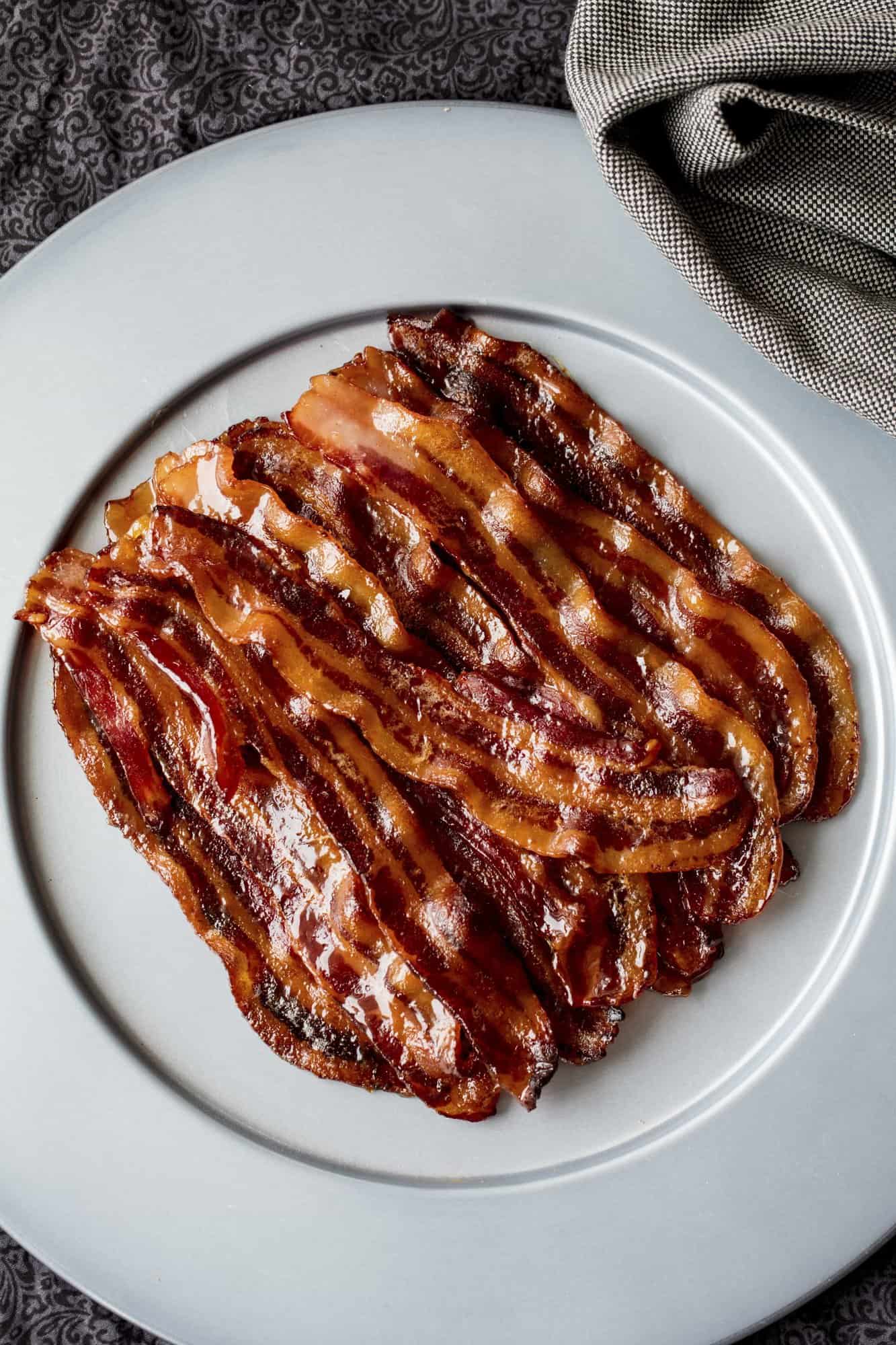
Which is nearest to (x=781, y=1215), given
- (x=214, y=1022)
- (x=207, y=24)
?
(x=214, y=1022)

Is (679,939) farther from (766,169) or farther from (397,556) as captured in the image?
(766,169)

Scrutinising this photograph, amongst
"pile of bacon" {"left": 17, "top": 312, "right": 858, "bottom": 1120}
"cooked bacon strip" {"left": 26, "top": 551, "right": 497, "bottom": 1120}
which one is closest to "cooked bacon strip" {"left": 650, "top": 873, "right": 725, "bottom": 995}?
"pile of bacon" {"left": 17, "top": 312, "right": 858, "bottom": 1120}

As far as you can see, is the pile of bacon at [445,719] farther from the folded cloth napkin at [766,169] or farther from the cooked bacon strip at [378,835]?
the folded cloth napkin at [766,169]

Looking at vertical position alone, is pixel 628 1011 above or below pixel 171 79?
below

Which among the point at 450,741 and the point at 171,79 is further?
the point at 171,79

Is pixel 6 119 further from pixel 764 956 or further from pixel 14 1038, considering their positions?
pixel 764 956

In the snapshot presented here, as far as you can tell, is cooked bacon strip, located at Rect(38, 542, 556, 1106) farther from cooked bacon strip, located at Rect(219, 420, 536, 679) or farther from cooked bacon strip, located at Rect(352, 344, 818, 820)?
cooked bacon strip, located at Rect(352, 344, 818, 820)

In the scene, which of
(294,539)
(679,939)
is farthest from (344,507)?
(679,939)

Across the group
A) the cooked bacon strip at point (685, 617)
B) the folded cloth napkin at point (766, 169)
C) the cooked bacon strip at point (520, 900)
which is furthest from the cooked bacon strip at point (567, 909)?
the folded cloth napkin at point (766, 169)
